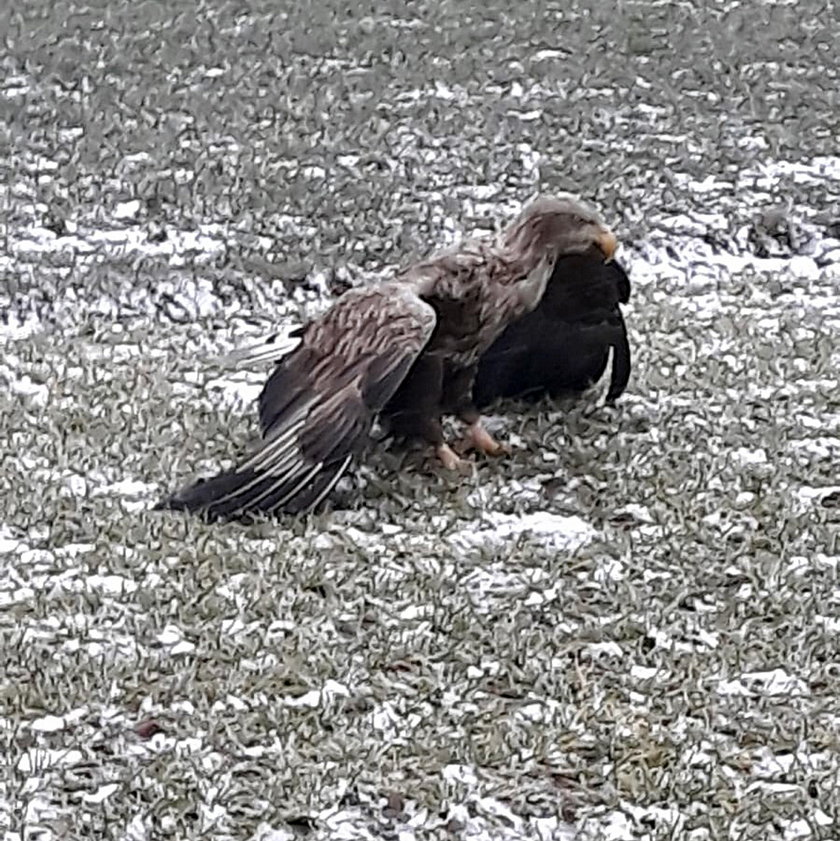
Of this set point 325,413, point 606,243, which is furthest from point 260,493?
point 606,243

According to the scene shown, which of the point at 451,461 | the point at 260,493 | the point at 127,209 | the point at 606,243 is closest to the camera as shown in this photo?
the point at 260,493

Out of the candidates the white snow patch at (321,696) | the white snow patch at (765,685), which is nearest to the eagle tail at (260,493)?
the white snow patch at (321,696)

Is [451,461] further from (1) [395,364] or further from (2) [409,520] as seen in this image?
(1) [395,364]

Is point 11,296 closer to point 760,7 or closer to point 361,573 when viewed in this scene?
point 361,573

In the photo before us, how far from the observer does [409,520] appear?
392 centimetres

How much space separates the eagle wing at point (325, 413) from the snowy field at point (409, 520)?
0.09m

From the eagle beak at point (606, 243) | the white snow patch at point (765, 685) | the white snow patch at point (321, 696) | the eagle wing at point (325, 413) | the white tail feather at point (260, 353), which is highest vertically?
the eagle beak at point (606, 243)

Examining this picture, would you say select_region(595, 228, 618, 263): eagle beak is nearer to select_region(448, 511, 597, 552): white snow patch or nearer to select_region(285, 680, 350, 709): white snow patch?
select_region(448, 511, 597, 552): white snow patch

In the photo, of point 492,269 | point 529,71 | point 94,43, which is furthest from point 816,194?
point 94,43

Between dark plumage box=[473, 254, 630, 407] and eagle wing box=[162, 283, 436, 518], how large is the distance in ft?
1.83

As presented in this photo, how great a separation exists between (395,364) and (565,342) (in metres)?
0.82

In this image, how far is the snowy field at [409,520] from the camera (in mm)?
2926

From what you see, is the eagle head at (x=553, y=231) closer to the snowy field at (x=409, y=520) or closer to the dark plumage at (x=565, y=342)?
the dark plumage at (x=565, y=342)

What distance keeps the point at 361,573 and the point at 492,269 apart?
959 mm
